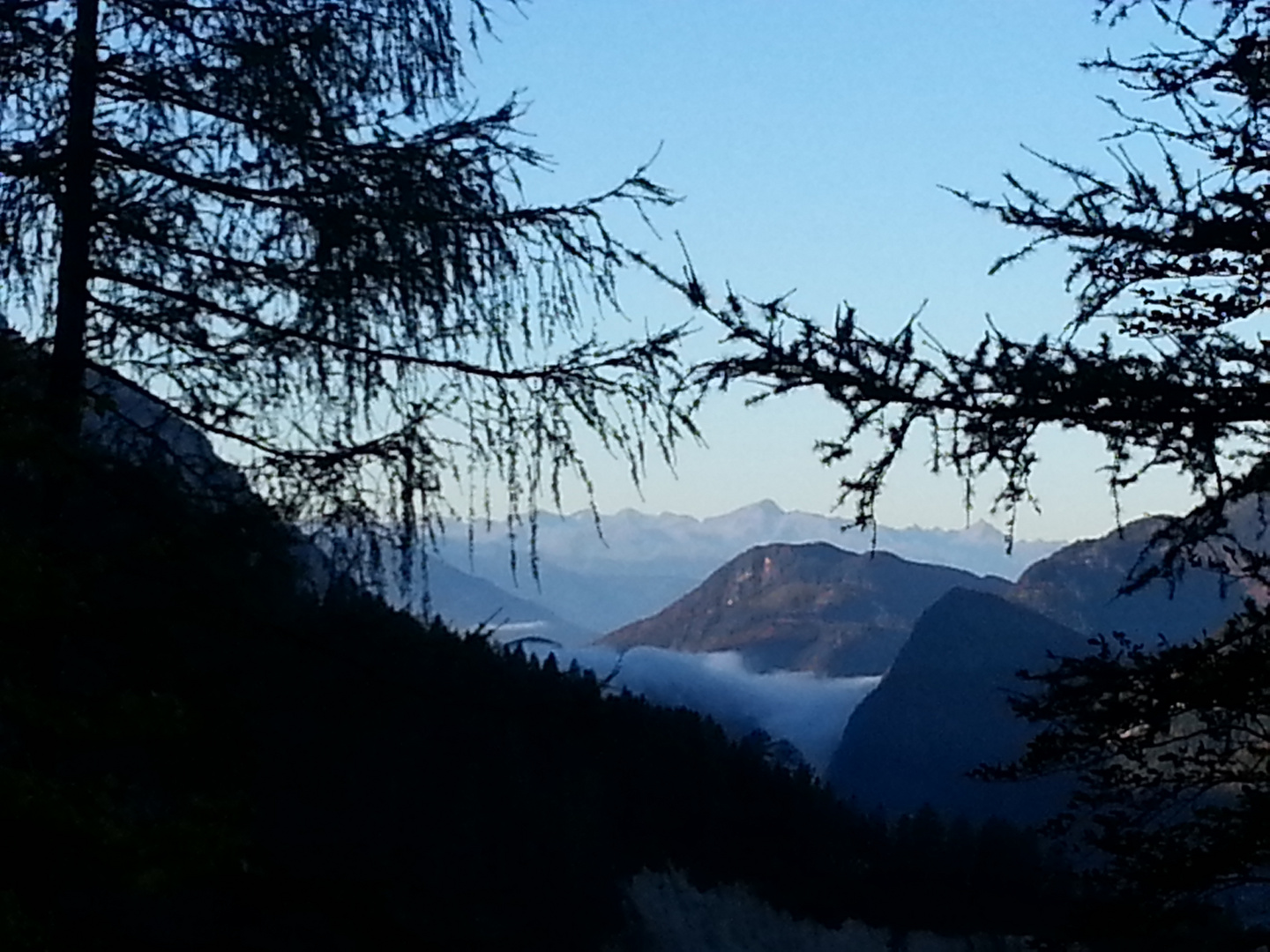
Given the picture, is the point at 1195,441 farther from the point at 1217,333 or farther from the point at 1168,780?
the point at 1168,780

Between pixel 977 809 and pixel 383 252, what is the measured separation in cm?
15042

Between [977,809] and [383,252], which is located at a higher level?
[383,252]

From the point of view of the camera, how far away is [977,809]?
149375 mm

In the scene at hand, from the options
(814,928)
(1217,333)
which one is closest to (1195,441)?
(1217,333)

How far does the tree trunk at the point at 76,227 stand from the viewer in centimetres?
636

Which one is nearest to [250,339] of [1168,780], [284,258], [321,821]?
[284,258]

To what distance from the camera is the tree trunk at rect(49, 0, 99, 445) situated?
20.9 ft

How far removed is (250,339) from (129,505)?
2.85 feet

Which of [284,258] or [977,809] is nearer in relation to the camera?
[284,258]

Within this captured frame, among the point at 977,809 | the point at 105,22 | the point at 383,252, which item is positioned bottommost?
the point at 977,809

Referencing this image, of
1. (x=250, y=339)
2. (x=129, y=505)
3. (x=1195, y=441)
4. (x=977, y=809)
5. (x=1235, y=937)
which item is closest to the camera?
(x=129, y=505)

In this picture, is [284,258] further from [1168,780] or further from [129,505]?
[1168,780]

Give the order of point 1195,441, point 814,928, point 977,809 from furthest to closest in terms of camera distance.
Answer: point 977,809, point 814,928, point 1195,441

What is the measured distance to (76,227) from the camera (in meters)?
6.43
